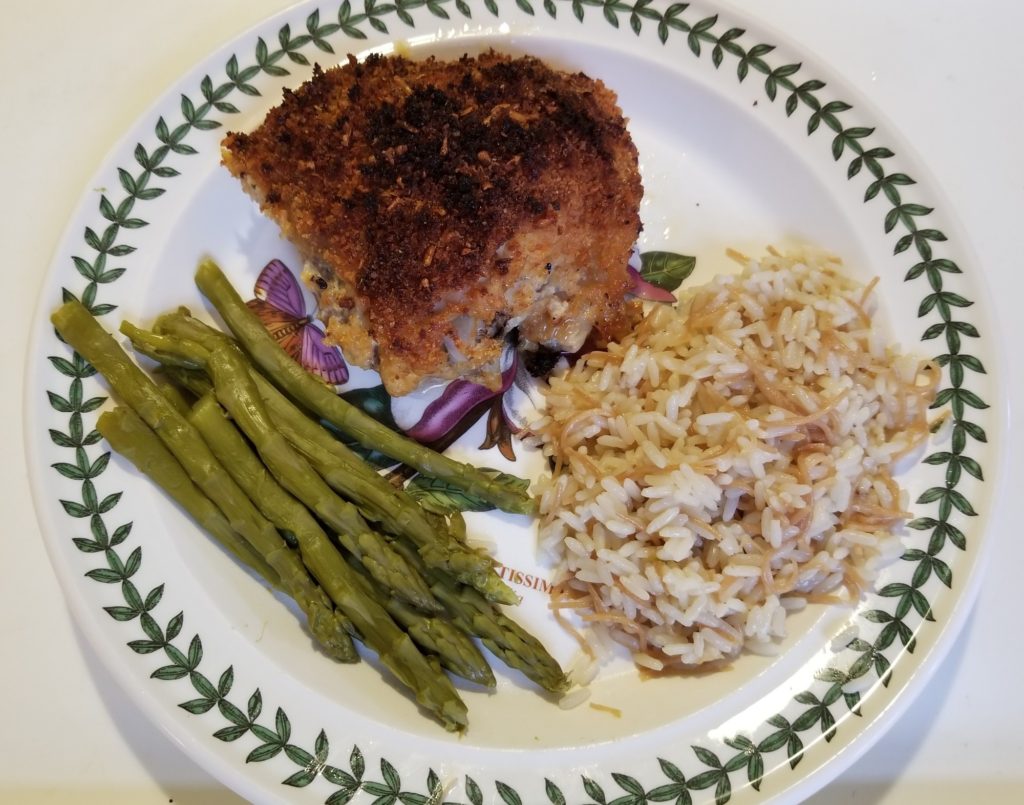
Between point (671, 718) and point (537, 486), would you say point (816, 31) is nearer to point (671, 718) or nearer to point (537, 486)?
point (537, 486)

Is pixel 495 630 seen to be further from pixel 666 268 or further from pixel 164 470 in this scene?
pixel 666 268

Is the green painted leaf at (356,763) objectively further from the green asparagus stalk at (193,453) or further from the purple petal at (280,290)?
the purple petal at (280,290)

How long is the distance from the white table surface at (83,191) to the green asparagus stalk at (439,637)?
2.27 ft

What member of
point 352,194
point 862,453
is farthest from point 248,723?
point 862,453

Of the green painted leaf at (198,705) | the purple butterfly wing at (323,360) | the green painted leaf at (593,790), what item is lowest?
the green painted leaf at (593,790)

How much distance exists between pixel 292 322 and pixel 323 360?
0.17 metres

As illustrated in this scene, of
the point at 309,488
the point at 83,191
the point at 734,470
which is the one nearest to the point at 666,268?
the point at 734,470

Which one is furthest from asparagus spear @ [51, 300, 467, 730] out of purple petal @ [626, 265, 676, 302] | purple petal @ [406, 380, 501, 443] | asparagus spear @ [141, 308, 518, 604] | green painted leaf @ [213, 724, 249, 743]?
purple petal @ [626, 265, 676, 302]

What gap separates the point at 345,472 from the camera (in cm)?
195

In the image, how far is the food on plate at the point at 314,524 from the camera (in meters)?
1.89

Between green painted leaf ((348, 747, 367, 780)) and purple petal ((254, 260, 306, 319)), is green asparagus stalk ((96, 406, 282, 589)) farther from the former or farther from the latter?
purple petal ((254, 260, 306, 319))

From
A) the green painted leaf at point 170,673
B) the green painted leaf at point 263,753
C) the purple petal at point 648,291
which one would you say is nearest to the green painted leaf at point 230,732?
the green painted leaf at point 263,753

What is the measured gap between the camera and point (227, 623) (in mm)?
1845

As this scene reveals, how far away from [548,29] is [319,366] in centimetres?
134
